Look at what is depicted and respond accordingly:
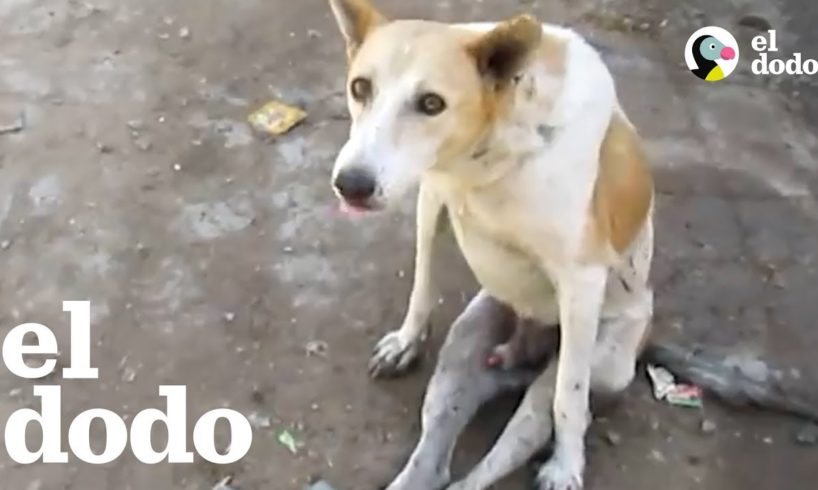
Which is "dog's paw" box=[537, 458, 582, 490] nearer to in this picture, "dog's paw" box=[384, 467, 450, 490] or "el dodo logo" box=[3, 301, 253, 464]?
"dog's paw" box=[384, 467, 450, 490]

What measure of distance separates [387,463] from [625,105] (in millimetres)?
1303

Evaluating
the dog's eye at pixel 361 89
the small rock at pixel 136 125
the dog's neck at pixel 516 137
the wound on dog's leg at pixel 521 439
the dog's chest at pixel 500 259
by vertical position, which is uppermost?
the dog's eye at pixel 361 89

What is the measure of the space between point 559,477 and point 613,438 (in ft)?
0.60

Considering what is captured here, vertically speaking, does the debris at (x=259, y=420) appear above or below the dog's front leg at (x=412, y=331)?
below

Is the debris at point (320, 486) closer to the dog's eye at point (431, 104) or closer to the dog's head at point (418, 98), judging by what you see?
the dog's head at point (418, 98)

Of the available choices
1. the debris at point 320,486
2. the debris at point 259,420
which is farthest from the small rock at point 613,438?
the debris at point 259,420

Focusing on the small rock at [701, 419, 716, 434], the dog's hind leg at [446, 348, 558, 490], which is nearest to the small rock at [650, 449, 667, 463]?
the small rock at [701, 419, 716, 434]

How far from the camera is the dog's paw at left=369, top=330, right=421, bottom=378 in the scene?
7.93ft

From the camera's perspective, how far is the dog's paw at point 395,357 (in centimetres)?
242

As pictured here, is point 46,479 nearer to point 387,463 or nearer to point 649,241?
point 387,463

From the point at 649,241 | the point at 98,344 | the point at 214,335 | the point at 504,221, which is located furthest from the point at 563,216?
the point at 98,344

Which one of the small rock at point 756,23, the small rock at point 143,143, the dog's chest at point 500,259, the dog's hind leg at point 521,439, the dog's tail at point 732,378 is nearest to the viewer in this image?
the dog's chest at point 500,259

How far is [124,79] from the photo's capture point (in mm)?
3146

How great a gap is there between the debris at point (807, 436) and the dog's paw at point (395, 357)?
742mm
